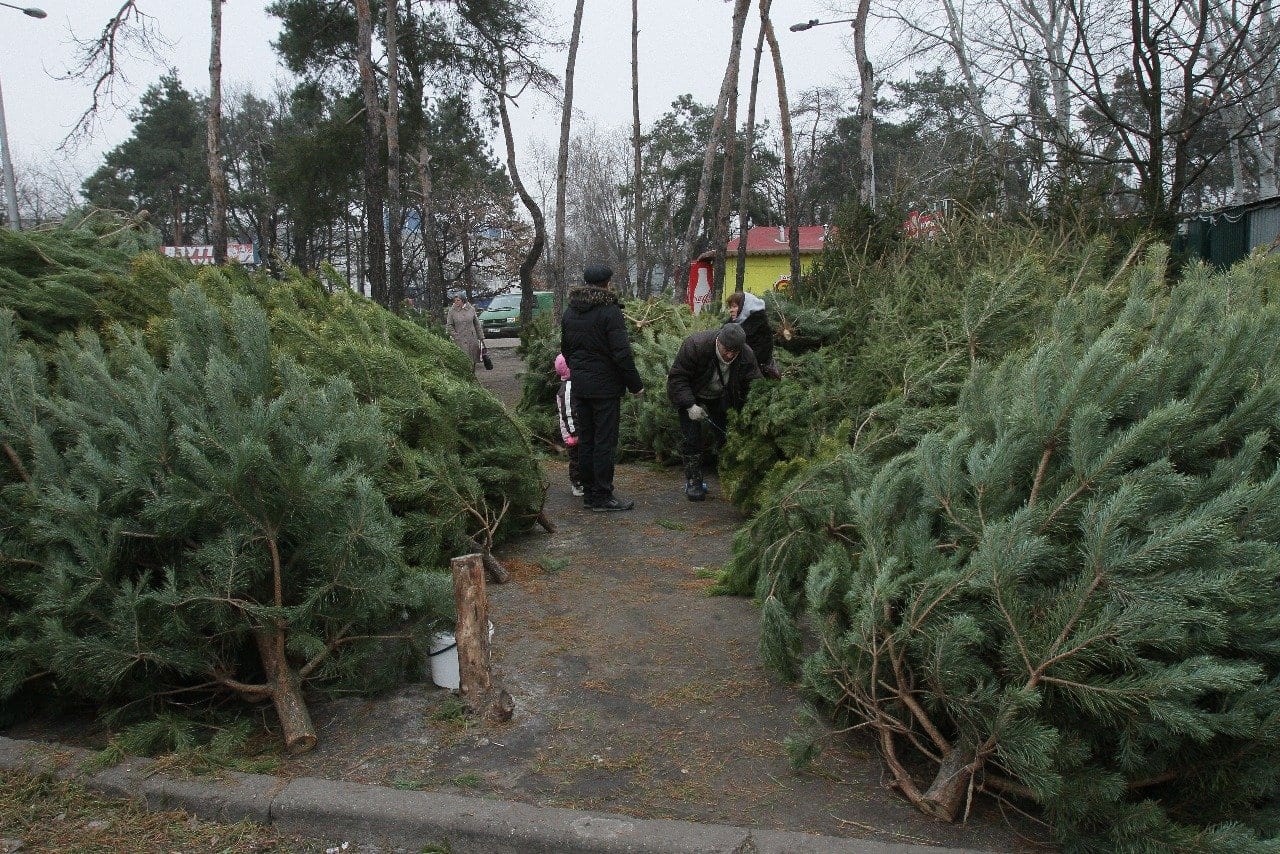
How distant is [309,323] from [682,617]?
9.68 feet

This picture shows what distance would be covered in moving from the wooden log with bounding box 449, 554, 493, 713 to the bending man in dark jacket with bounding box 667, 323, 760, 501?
371 cm

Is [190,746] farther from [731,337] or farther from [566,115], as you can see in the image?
[566,115]

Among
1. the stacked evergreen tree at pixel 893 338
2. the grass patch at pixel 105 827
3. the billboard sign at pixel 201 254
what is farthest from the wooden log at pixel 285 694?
the billboard sign at pixel 201 254

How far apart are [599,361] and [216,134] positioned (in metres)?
13.1

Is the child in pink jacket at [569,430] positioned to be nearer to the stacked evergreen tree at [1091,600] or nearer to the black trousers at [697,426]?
the black trousers at [697,426]

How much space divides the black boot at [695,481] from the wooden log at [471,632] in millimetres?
3967

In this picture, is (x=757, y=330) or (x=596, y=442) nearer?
(x=596, y=442)

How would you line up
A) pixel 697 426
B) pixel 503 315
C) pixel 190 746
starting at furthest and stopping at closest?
pixel 503 315 < pixel 697 426 < pixel 190 746

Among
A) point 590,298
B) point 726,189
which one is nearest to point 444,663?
point 590,298

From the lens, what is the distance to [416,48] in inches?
923

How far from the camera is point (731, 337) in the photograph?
7.02 m

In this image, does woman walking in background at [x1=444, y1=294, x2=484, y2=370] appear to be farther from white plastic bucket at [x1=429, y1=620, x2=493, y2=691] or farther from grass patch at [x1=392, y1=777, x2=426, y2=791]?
grass patch at [x1=392, y1=777, x2=426, y2=791]

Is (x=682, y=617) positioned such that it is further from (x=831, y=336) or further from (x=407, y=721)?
(x=831, y=336)

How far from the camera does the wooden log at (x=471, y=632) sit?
3740 mm
